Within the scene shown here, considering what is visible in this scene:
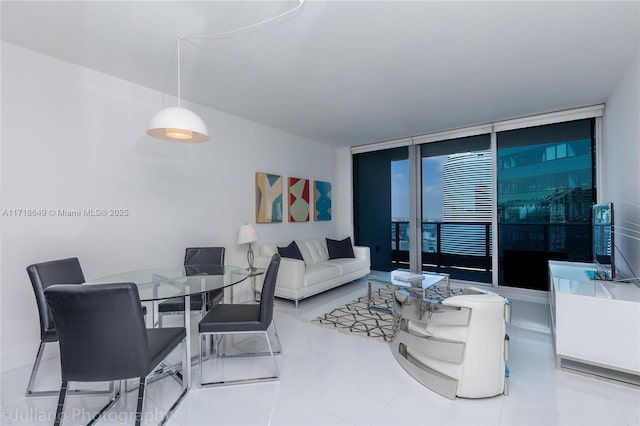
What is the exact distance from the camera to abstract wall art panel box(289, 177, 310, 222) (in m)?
5.00

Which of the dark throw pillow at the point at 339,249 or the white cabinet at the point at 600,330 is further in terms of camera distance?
the dark throw pillow at the point at 339,249

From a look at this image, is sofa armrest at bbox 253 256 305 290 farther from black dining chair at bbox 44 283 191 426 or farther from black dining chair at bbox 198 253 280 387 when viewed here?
black dining chair at bbox 44 283 191 426

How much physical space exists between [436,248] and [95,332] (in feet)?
16.4

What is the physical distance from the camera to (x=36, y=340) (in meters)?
2.54

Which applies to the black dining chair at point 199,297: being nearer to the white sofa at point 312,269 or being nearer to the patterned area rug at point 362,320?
the white sofa at point 312,269

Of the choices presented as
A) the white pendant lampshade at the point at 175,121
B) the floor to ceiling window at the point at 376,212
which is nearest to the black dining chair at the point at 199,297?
the white pendant lampshade at the point at 175,121

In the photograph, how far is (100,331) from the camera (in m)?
1.54

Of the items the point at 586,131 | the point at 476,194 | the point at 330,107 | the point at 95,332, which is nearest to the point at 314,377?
the point at 95,332

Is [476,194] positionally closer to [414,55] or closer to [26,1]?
[414,55]

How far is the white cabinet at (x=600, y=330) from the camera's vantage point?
6.87 feet

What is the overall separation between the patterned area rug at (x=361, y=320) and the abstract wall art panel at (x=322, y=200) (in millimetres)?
2001

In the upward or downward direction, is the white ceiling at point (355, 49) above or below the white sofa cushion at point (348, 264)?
above

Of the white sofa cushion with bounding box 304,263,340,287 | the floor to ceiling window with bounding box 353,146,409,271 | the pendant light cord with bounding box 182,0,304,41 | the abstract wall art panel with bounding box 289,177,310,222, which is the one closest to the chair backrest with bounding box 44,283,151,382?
the pendant light cord with bounding box 182,0,304,41

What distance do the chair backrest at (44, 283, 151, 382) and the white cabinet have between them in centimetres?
292
